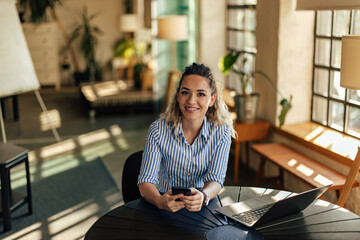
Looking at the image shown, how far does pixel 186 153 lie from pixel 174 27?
4.48 meters

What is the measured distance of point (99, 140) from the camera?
6.54 meters

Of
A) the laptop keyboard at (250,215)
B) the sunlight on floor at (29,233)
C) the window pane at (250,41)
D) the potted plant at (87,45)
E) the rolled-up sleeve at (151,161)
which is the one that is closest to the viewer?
the laptop keyboard at (250,215)

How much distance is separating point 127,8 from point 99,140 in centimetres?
564

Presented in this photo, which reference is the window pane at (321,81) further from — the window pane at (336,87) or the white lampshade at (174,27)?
the white lampshade at (174,27)

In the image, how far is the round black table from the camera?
6.57ft

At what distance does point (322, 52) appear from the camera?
4.57m

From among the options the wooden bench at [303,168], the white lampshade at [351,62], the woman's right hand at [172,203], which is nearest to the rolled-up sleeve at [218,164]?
the woman's right hand at [172,203]

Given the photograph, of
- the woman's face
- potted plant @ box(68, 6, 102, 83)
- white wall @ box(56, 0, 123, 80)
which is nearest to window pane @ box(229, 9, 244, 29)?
the woman's face

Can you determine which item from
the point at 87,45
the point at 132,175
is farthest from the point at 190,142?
the point at 87,45

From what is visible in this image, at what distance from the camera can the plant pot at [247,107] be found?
4.80 m

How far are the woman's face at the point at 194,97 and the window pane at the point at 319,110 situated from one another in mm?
2331

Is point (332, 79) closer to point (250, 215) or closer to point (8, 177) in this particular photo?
point (250, 215)

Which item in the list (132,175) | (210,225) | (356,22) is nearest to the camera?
(210,225)

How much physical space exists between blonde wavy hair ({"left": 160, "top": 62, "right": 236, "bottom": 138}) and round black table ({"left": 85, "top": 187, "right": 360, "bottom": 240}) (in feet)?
1.79
